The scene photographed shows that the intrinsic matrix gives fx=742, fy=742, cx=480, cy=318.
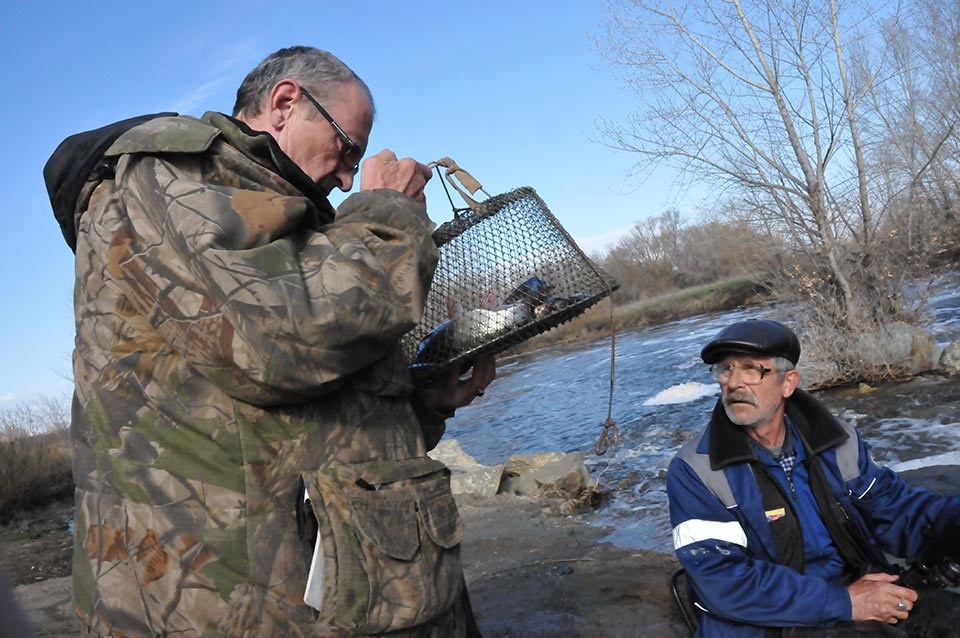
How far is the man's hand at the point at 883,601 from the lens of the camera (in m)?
3.21

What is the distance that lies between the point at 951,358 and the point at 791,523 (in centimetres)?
964

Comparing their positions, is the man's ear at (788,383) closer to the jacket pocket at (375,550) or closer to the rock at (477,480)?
the jacket pocket at (375,550)

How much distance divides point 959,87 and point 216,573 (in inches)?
1215

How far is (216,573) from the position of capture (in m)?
1.85

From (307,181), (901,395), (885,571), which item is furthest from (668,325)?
(307,181)

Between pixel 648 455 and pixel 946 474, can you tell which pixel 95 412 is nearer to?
pixel 946 474

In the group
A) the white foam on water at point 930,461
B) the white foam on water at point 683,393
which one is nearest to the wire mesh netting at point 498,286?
the white foam on water at point 930,461

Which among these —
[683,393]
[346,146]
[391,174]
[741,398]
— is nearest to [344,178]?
[346,146]

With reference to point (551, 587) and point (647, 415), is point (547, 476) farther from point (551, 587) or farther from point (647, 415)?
point (647, 415)

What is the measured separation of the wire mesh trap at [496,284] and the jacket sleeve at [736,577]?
43.5 inches

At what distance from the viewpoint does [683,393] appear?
13.7 meters

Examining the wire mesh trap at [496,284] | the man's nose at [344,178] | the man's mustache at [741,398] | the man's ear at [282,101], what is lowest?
the man's mustache at [741,398]

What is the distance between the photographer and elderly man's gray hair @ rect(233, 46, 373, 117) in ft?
7.55

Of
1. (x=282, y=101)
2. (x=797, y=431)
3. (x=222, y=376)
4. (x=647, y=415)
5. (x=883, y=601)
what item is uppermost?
(x=282, y=101)
